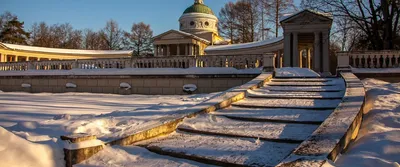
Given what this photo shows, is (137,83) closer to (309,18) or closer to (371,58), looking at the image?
(371,58)

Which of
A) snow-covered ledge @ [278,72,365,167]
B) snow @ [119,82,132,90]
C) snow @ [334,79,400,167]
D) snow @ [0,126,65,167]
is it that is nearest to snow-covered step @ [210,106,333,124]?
snow-covered ledge @ [278,72,365,167]

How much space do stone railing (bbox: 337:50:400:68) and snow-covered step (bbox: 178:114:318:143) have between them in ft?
26.8

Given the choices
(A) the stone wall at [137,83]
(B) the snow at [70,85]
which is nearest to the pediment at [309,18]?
(A) the stone wall at [137,83]

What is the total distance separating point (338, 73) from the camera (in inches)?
465

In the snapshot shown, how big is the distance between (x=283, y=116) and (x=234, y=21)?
42.9 metres

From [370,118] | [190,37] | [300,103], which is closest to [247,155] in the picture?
[370,118]

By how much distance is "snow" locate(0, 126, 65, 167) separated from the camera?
3363 mm

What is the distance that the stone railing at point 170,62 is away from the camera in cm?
1359

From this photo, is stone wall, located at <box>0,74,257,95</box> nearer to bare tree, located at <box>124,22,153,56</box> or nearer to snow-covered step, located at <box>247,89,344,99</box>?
snow-covered step, located at <box>247,89,344,99</box>

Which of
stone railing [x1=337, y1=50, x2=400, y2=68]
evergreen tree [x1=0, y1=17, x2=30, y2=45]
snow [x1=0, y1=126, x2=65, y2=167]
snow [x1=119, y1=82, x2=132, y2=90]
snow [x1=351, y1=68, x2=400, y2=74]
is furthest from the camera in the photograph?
evergreen tree [x1=0, y1=17, x2=30, y2=45]

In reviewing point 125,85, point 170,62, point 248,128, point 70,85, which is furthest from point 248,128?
point 70,85

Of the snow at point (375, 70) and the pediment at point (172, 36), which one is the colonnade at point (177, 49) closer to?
the pediment at point (172, 36)

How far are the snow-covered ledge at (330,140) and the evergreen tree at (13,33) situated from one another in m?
57.6

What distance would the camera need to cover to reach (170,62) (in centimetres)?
1495
